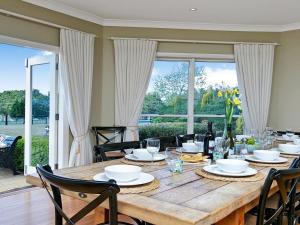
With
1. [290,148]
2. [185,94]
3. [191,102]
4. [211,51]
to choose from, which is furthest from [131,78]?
[290,148]

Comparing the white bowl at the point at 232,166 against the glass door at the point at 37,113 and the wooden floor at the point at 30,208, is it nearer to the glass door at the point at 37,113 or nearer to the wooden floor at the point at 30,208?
the wooden floor at the point at 30,208

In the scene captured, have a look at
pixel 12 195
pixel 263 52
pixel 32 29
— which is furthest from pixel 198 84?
pixel 12 195

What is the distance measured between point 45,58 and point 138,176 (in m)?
3.59

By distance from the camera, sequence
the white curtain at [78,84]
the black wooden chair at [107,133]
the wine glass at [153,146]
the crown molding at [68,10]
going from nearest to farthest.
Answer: the wine glass at [153,146]
the crown molding at [68,10]
the white curtain at [78,84]
the black wooden chair at [107,133]

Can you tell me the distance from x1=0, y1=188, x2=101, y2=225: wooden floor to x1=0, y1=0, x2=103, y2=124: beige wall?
63.9 inches

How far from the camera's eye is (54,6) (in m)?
4.24

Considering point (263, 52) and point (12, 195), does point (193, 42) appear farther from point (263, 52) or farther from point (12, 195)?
point (12, 195)

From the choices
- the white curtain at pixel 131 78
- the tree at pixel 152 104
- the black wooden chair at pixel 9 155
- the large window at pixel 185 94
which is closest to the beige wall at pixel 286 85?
the large window at pixel 185 94

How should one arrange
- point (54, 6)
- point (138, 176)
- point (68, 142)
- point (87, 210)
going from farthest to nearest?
point (68, 142) < point (54, 6) < point (138, 176) < point (87, 210)

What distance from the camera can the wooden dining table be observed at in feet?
3.99

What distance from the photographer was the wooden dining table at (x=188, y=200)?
1217 mm

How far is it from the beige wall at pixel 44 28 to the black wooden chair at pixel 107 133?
0.63 feet

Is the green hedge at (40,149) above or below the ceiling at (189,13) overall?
below

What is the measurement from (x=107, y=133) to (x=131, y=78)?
3.25ft
